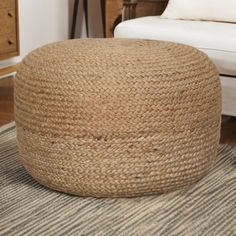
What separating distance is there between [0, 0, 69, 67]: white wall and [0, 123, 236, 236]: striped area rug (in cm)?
166

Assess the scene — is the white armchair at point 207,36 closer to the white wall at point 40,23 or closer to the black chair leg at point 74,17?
the white wall at point 40,23

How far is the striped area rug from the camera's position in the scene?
131cm

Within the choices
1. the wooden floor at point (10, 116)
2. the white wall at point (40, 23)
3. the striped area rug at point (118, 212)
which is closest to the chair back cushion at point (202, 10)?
the wooden floor at point (10, 116)

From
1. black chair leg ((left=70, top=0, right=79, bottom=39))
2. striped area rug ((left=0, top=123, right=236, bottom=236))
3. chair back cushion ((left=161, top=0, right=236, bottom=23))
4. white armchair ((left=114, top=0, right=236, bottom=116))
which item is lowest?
striped area rug ((left=0, top=123, right=236, bottom=236))

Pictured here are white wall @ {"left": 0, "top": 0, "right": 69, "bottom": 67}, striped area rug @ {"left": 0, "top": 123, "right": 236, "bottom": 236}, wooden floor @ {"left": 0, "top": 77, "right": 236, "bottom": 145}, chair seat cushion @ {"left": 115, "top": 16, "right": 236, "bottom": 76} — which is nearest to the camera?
striped area rug @ {"left": 0, "top": 123, "right": 236, "bottom": 236}

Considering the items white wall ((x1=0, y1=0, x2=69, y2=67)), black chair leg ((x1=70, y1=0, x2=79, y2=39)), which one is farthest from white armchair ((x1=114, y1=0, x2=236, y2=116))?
black chair leg ((x1=70, y1=0, x2=79, y2=39))

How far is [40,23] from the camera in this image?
3225 mm

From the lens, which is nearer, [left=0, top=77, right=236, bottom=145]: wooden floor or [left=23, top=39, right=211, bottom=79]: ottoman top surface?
[left=23, top=39, right=211, bottom=79]: ottoman top surface

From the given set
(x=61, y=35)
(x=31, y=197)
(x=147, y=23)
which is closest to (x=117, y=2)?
(x=61, y=35)

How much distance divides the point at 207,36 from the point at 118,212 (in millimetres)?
844

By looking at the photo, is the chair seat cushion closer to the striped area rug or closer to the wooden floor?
the wooden floor

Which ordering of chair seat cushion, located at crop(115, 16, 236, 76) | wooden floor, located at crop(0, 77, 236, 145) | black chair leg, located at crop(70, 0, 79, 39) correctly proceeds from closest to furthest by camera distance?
chair seat cushion, located at crop(115, 16, 236, 76) < wooden floor, located at crop(0, 77, 236, 145) < black chair leg, located at crop(70, 0, 79, 39)

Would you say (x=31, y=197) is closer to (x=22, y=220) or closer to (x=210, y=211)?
(x=22, y=220)

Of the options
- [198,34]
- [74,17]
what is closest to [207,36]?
[198,34]
